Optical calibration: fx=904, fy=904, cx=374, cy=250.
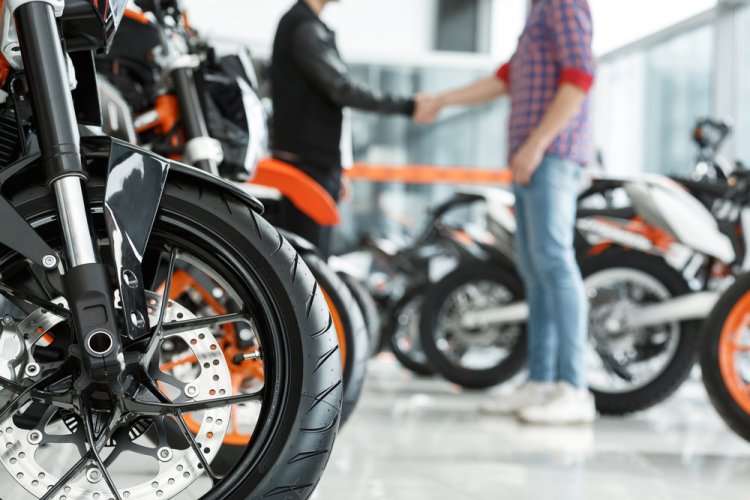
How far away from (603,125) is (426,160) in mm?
1730

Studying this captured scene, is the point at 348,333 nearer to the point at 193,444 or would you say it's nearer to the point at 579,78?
the point at 193,444

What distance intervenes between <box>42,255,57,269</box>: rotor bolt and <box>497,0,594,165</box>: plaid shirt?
6.98 ft

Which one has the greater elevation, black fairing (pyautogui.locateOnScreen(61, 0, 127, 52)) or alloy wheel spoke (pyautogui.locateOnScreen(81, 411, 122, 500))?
black fairing (pyautogui.locateOnScreen(61, 0, 127, 52))

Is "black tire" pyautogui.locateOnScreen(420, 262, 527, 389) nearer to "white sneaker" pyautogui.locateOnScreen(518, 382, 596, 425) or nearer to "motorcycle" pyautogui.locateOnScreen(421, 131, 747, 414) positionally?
"motorcycle" pyautogui.locateOnScreen(421, 131, 747, 414)

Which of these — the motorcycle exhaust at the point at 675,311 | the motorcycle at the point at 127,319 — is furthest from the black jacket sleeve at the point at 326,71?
the motorcycle at the point at 127,319

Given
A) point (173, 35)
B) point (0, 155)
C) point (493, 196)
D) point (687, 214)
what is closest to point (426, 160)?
point (493, 196)

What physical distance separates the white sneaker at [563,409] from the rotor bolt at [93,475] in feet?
6.62

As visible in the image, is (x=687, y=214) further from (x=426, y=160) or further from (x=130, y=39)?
Answer: (x=426, y=160)

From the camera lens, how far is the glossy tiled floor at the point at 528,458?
6.47 ft

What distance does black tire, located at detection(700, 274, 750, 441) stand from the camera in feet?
7.62

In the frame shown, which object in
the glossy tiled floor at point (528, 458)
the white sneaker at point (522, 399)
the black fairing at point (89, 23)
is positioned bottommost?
the white sneaker at point (522, 399)

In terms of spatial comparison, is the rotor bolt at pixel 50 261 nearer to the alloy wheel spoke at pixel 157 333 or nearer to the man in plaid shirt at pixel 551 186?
the alloy wheel spoke at pixel 157 333

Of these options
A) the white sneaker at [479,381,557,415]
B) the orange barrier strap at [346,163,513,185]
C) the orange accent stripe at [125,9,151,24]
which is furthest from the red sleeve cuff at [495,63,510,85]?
the orange barrier strap at [346,163,513,185]

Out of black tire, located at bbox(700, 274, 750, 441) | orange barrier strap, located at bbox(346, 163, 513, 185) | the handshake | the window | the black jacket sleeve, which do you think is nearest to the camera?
black tire, located at bbox(700, 274, 750, 441)
